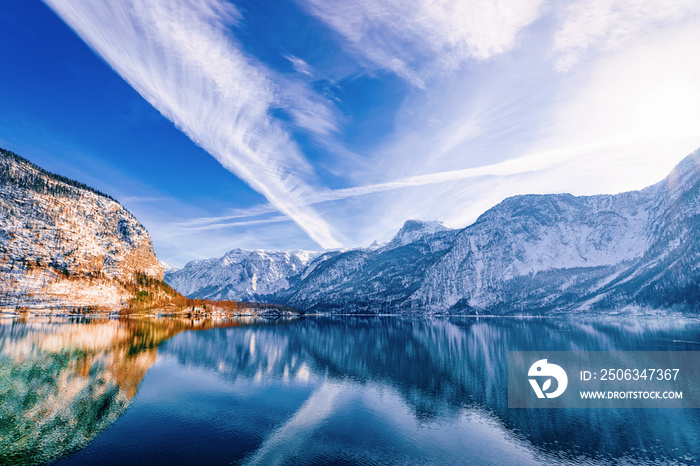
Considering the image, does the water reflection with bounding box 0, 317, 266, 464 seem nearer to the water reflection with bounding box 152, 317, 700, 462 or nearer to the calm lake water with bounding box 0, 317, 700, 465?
the calm lake water with bounding box 0, 317, 700, 465

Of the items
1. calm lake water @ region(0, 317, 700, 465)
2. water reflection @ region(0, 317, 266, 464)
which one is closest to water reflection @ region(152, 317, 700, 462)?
calm lake water @ region(0, 317, 700, 465)

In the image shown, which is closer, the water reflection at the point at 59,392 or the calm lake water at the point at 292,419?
the water reflection at the point at 59,392

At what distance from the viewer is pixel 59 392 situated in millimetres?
54719

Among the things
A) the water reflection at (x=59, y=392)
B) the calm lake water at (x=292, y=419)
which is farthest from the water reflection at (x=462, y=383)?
the water reflection at (x=59, y=392)

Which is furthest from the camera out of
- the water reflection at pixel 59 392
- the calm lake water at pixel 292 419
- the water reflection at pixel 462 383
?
the water reflection at pixel 462 383

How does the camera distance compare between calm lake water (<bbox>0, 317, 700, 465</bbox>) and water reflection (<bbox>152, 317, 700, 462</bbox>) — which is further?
water reflection (<bbox>152, 317, 700, 462</bbox>)

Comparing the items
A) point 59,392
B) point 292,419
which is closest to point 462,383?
point 292,419

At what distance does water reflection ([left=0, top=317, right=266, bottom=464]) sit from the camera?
37.3 m

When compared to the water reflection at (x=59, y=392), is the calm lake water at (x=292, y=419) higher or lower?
lower

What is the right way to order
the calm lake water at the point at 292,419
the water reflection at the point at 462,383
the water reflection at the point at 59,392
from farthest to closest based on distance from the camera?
the water reflection at the point at 462,383 → the calm lake water at the point at 292,419 → the water reflection at the point at 59,392

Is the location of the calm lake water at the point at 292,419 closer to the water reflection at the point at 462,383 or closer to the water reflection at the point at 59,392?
the water reflection at the point at 59,392

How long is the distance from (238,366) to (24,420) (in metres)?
51.5

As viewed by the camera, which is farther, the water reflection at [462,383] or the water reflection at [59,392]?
the water reflection at [462,383]

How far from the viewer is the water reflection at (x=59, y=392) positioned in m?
37.3
